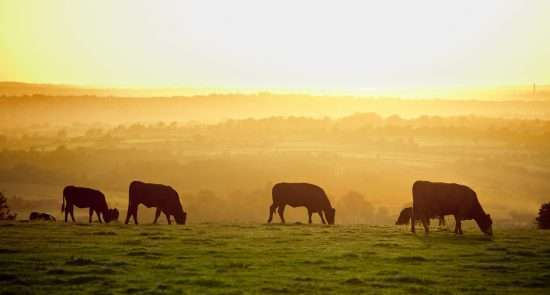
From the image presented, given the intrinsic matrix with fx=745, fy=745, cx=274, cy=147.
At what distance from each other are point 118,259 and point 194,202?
12190cm

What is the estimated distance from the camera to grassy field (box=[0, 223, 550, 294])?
20.4 metres

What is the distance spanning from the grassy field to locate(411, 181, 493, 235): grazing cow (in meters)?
0.77

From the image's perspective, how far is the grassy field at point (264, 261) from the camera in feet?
66.9

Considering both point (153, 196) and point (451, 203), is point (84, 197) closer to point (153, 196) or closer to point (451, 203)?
point (153, 196)

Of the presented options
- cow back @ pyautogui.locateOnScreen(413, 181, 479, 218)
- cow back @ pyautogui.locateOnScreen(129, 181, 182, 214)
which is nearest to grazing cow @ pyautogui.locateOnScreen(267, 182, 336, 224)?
cow back @ pyautogui.locateOnScreen(129, 181, 182, 214)

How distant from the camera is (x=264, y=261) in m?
23.9

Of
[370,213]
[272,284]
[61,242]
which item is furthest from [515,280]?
[370,213]

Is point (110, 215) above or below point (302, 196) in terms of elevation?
below

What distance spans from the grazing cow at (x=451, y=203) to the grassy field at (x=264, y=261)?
77 cm

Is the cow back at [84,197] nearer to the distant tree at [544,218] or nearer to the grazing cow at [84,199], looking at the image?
the grazing cow at [84,199]

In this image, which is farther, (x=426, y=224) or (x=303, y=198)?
(x=303, y=198)

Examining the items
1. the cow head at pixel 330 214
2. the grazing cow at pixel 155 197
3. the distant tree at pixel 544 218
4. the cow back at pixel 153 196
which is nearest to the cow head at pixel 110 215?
the grazing cow at pixel 155 197

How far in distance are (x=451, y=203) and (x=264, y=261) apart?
12.0 metres

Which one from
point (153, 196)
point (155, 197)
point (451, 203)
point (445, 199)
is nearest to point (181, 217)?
point (155, 197)
